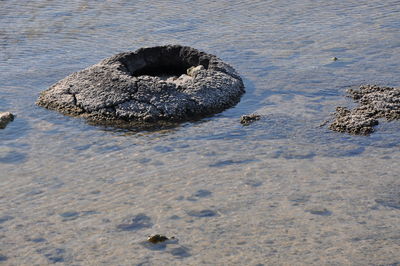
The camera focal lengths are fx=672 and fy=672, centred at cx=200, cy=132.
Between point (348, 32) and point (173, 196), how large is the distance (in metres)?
4.75

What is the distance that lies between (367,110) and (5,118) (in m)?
3.22

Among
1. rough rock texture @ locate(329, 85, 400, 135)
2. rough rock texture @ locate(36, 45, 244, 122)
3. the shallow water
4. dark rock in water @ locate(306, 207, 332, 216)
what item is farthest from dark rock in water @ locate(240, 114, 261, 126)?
dark rock in water @ locate(306, 207, 332, 216)

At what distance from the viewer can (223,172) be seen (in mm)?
4949

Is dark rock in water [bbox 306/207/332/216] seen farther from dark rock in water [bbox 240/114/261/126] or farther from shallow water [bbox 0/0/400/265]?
dark rock in water [bbox 240/114/261/126]

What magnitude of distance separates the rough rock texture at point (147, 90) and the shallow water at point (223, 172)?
0.17 metres

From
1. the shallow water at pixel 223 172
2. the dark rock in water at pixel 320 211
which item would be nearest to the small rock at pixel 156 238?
the shallow water at pixel 223 172

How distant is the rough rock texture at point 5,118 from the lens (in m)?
5.96

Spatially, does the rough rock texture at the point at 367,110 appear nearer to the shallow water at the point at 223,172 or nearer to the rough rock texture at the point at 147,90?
the shallow water at the point at 223,172

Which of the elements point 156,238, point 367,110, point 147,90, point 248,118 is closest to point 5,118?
point 147,90

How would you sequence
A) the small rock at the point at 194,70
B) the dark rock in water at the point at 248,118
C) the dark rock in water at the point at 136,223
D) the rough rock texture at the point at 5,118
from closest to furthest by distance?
the dark rock in water at the point at 136,223
the dark rock in water at the point at 248,118
the rough rock texture at the point at 5,118
the small rock at the point at 194,70

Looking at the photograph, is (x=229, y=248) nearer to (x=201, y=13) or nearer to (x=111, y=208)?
(x=111, y=208)

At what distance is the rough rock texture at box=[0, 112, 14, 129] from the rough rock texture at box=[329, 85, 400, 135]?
2.84 meters

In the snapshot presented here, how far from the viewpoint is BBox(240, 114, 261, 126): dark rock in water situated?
5852 mm

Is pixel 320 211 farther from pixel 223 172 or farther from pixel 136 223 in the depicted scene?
pixel 136 223
